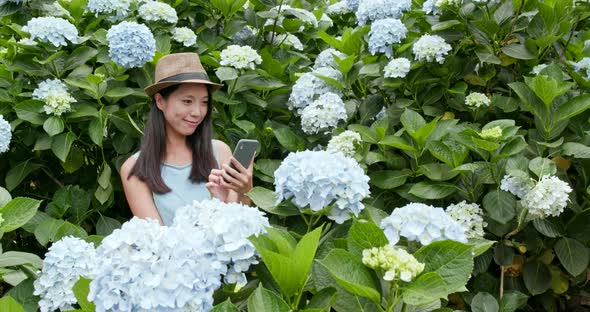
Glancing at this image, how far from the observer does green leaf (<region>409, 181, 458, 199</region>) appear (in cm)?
218

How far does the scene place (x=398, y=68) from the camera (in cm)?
257

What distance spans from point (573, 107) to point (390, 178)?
601mm

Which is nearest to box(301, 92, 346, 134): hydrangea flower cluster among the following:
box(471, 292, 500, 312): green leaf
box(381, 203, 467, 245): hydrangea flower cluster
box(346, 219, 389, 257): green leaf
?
box(471, 292, 500, 312): green leaf

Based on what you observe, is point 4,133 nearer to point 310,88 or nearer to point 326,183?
point 310,88

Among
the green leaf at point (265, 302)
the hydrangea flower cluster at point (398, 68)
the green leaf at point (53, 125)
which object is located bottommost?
the green leaf at point (53, 125)

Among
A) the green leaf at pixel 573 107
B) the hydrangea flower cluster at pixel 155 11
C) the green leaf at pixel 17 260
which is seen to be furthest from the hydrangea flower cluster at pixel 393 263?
the hydrangea flower cluster at pixel 155 11

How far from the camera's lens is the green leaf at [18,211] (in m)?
1.54

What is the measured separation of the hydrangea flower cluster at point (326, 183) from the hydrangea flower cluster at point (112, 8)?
1.77 m

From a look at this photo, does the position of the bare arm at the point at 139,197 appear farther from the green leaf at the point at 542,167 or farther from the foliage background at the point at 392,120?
the green leaf at the point at 542,167

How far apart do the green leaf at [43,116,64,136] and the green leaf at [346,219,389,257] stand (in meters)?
1.71

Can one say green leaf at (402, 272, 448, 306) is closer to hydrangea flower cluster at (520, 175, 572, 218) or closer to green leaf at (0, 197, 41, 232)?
green leaf at (0, 197, 41, 232)

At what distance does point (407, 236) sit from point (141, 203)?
1444 millimetres

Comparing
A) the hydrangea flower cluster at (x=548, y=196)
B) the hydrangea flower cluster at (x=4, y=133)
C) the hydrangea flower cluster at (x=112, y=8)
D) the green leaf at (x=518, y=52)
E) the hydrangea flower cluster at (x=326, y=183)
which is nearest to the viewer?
the hydrangea flower cluster at (x=326, y=183)

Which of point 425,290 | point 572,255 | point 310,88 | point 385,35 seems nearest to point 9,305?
point 425,290
